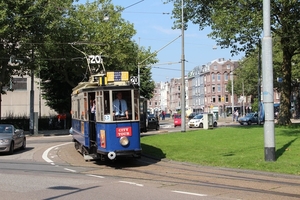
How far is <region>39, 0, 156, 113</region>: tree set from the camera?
39.4 metres

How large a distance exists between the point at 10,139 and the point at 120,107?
7.40 metres

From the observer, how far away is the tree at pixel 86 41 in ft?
129

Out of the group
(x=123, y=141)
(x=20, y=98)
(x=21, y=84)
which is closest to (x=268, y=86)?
(x=123, y=141)

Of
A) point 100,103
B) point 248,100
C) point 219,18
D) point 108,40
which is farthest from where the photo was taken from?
point 248,100

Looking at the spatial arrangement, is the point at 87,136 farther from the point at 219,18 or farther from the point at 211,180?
the point at 219,18

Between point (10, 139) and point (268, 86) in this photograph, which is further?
point (10, 139)

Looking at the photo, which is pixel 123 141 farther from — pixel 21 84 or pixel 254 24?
pixel 21 84

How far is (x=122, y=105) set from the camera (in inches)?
549

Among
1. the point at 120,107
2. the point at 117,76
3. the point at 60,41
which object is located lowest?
the point at 120,107

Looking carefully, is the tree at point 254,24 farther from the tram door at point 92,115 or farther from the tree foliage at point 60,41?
the tram door at point 92,115

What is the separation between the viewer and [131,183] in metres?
10.8

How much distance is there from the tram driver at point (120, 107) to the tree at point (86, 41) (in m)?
24.0

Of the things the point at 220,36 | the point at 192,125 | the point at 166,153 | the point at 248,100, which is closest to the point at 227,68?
the point at 248,100

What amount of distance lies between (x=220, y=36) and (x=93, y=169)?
16.0 meters
